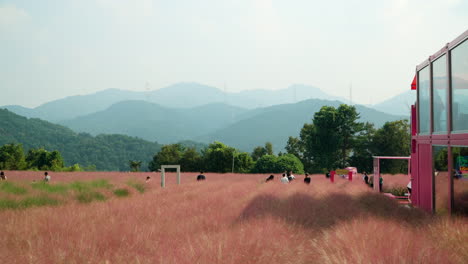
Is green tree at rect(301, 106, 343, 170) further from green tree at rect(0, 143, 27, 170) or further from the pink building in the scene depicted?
green tree at rect(0, 143, 27, 170)

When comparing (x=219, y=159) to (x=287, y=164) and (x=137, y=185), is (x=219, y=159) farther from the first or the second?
(x=137, y=185)

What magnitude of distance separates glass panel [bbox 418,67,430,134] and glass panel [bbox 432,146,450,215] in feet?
4.49

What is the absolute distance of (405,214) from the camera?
11672 mm

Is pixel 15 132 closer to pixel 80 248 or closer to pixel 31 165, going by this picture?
pixel 31 165

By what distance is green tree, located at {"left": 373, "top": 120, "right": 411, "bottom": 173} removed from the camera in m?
62.3

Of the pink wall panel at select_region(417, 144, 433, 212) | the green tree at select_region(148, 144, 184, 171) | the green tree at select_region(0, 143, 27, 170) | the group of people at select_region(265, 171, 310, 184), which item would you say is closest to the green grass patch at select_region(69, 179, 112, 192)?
the group of people at select_region(265, 171, 310, 184)

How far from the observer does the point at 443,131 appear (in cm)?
1126

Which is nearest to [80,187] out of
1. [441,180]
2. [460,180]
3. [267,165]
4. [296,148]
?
[441,180]

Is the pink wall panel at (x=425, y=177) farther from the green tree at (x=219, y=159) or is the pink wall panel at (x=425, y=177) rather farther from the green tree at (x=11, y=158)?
the green tree at (x=11, y=158)

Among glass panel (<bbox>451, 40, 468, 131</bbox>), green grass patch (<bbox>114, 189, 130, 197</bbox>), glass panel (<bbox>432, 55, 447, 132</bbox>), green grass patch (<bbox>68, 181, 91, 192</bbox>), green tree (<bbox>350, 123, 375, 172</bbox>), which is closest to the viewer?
glass panel (<bbox>451, 40, 468, 131</bbox>)

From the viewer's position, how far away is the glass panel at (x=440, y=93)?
11.2 m

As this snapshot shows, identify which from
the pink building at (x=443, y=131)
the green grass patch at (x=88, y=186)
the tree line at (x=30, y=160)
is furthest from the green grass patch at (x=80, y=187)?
the tree line at (x=30, y=160)

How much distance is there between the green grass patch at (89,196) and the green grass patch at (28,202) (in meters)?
1.39

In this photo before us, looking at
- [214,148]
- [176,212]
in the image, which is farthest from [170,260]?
[214,148]
